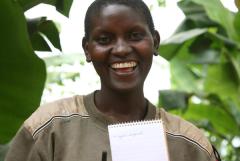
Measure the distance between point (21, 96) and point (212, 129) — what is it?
130 cm

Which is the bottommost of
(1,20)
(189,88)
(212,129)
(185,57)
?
(212,129)

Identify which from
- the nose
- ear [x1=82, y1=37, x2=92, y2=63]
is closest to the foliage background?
ear [x1=82, y1=37, x2=92, y2=63]

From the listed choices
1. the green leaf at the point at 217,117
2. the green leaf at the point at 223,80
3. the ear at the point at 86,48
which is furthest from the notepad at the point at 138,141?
the green leaf at the point at 217,117

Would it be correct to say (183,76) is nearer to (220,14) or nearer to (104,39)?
(220,14)

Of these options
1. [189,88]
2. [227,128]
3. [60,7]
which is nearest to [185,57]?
[189,88]

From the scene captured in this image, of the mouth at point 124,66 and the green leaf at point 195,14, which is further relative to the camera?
the green leaf at point 195,14

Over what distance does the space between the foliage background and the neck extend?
252mm

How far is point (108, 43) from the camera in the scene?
3.14 feet

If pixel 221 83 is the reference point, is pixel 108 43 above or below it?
above

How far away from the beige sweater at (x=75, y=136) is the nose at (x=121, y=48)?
0.12 metres

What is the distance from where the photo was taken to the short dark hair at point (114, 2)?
985mm

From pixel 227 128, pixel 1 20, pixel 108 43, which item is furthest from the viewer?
pixel 227 128

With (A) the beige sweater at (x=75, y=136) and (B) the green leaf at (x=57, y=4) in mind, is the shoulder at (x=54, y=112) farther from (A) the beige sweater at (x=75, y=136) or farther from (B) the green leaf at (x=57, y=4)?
(B) the green leaf at (x=57, y=4)

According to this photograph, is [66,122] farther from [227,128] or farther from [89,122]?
[227,128]
